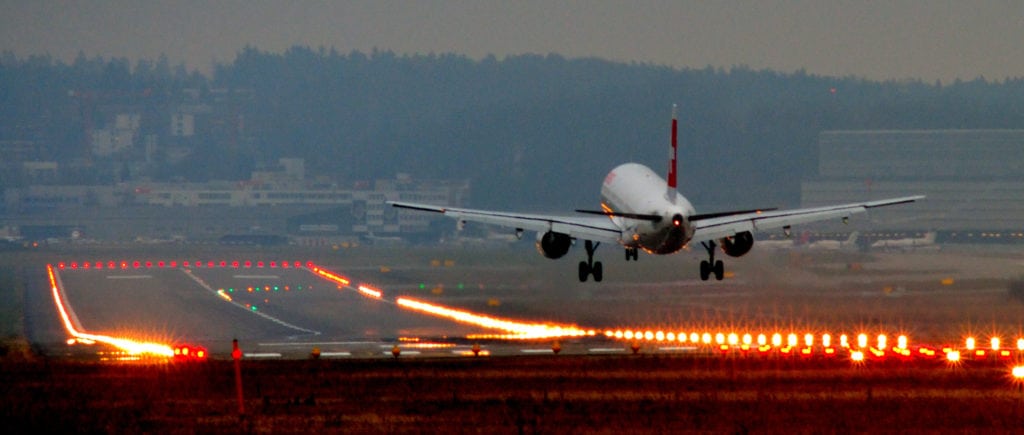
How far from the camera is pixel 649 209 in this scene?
5869 centimetres

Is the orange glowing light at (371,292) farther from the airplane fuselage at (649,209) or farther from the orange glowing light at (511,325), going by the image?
the airplane fuselage at (649,209)

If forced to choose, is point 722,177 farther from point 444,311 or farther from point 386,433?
point 386,433

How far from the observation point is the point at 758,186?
197 metres

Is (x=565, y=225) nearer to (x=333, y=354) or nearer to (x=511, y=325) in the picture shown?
(x=511, y=325)

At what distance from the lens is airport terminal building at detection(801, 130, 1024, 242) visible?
16775cm

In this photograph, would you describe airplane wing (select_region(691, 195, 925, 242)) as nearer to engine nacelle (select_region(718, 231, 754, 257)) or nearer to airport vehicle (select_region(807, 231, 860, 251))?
engine nacelle (select_region(718, 231, 754, 257))

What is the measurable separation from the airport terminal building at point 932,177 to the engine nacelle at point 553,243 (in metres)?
103

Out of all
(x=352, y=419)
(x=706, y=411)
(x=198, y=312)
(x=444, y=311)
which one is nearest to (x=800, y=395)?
(x=706, y=411)

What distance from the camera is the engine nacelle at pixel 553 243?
62.7 m

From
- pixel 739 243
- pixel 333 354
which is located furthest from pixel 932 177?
pixel 333 354

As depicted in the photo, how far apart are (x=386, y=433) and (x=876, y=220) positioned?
435 ft

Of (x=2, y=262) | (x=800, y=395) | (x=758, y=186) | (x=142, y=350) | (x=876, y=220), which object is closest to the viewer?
(x=800, y=395)

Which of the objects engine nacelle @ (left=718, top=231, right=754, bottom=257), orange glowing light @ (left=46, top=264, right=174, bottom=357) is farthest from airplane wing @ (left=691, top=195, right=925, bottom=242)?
orange glowing light @ (left=46, top=264, right=174, bottom=357)

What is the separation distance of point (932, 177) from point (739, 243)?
4906 inches
